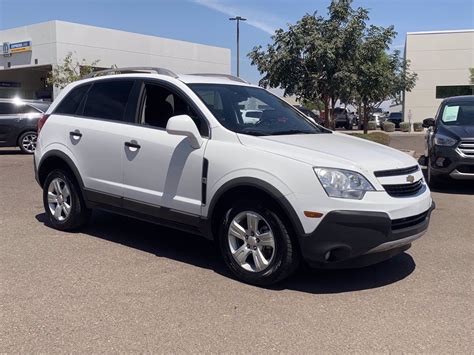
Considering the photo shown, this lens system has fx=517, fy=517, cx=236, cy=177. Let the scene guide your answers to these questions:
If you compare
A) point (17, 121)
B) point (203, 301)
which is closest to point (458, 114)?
point (203, 301)

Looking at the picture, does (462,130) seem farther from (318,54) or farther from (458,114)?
(318,54)

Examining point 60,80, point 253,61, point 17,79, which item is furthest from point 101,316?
point 17,79

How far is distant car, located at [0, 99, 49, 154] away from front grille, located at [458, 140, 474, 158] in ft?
Answer: 39.1

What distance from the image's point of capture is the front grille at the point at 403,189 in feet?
14.0

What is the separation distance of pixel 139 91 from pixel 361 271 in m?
2.94

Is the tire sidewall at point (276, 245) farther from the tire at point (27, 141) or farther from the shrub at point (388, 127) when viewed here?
the shrub at point (388, 127)

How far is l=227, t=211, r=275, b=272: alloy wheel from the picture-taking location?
4.43 metres

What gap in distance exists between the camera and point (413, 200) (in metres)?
4.41

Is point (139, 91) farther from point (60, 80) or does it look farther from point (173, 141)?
point (60, 80)

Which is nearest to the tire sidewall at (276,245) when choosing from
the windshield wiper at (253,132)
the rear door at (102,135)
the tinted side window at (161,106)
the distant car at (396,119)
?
the windshield wiper at (253,132)

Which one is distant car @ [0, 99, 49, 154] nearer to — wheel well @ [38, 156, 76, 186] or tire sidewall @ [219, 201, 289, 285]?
wheel well @ [38, 156, 76, 186]

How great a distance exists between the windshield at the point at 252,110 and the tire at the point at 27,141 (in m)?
11.9

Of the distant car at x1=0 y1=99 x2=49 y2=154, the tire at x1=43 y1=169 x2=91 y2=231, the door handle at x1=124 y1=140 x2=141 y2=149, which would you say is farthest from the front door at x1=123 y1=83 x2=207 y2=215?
the distant car at x1=0 y1=99 x2=49 y2=154

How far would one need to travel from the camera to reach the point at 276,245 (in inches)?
171
